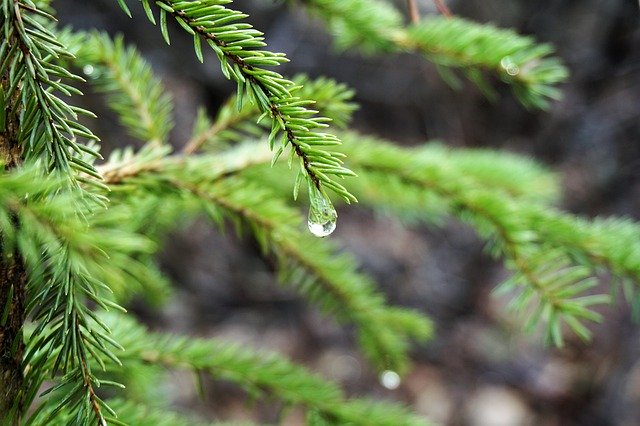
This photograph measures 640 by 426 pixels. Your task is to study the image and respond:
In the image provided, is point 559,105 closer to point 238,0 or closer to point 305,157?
point 238,0

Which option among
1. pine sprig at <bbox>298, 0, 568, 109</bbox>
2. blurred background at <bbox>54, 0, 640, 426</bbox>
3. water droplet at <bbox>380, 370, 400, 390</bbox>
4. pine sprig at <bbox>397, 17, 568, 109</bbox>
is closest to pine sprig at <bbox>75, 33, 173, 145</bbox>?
pine sprig at <bbox>298, 0, 568, 109</bbox>

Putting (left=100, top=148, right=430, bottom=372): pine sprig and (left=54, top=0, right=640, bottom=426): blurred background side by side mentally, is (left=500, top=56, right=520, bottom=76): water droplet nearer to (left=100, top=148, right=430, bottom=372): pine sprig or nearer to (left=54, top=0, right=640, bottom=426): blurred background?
(left=100, top=148, right=430, bottom=372): pine sprig

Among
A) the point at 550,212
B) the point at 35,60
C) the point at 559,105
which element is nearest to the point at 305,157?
the point at 35,60

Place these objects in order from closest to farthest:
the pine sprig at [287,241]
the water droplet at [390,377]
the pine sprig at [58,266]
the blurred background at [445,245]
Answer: the pine sprig at [58,266] → the pine sprig at [287,241] → the water droplet at [390,377] → the blurred background at [445,245]

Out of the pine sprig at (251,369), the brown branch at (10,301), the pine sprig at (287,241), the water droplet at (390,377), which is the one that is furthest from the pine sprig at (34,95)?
the water droplet at (390,377)

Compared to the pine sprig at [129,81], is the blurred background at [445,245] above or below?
below

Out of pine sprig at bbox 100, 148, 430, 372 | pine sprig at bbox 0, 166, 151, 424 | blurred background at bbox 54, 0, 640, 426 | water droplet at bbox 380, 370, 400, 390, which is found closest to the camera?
pine sprig at bbox 0, 166, 151, 424

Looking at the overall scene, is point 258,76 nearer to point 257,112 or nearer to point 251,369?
point 257,112

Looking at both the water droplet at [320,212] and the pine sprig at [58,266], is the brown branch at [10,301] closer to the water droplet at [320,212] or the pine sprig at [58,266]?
the pine sprig at [58,266]
